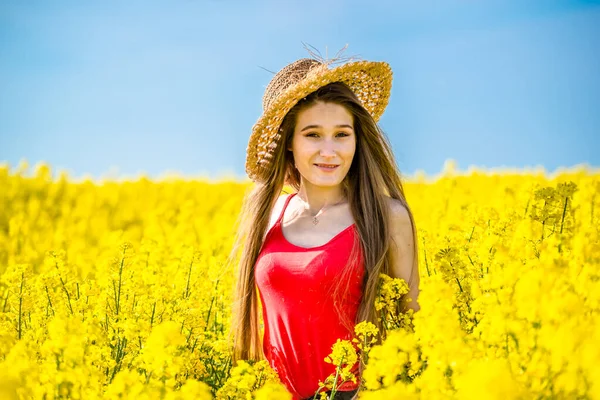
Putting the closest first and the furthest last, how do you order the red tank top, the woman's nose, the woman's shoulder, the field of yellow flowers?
the field of yellow flowers → the red tank top → the woman's nose → the woman's shoulder

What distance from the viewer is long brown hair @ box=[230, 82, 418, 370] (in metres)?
3.19

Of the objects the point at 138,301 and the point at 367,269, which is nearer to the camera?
the point at 367,269

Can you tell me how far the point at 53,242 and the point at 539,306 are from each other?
233 inches

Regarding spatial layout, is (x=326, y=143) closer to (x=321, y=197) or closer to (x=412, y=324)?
(x=321, y=197)

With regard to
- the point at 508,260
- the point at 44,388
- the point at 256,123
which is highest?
the point at 256,123

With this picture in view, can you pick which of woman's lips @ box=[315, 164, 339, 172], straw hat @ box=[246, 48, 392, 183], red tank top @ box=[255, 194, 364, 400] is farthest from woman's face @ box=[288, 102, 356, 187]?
red tank top @ box=[255, 194, 364, 400]

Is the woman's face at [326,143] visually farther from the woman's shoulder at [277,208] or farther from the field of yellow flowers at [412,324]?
the field of yellow flowers at [412,324]

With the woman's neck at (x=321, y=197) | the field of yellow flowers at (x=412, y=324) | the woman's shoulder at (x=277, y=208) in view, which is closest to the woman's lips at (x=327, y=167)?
the woman's neck at (x=321, y=197)

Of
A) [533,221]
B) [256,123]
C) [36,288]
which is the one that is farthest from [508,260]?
[36,288]

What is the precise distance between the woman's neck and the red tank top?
22cm

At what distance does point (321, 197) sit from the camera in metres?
3.47

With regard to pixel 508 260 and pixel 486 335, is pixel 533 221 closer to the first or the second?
pixel 508 260

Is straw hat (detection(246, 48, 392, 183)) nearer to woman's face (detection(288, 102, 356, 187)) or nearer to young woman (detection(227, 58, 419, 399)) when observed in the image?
young woman (detection(227, 58, 419, 399))

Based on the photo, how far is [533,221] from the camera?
3.32 m
